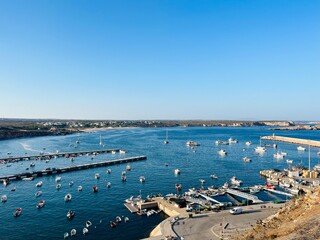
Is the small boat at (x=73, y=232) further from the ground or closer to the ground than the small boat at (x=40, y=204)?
closer to the ground

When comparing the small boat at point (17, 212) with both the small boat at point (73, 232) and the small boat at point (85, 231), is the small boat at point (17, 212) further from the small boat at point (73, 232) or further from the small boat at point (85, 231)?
the small boat at point (85, 231)

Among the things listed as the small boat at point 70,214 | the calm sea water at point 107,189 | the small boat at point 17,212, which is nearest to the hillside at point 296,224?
the calm sea water at point 107,189

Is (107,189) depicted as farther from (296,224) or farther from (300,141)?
(300,141)

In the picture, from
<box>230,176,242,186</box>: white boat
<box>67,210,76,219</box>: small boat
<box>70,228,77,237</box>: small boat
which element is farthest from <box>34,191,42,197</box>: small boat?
<box>230,176,242,186</box>: white boat

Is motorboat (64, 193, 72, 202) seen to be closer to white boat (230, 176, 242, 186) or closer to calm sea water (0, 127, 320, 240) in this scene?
calm sea water (0, 127, 320, 240)

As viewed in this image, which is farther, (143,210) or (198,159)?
(198,159)

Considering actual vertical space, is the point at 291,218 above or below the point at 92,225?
above

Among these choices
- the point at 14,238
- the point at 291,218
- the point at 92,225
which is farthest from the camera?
the point at 92,225

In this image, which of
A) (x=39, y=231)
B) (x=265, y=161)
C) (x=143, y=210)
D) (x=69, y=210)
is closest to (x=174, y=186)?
(x=143, y=210)

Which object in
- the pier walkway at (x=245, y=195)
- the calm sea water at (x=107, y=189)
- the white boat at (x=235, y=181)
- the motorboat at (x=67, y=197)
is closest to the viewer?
the calm sea water at (x=107, y=189)

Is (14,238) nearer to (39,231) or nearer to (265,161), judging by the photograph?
(39,231)
